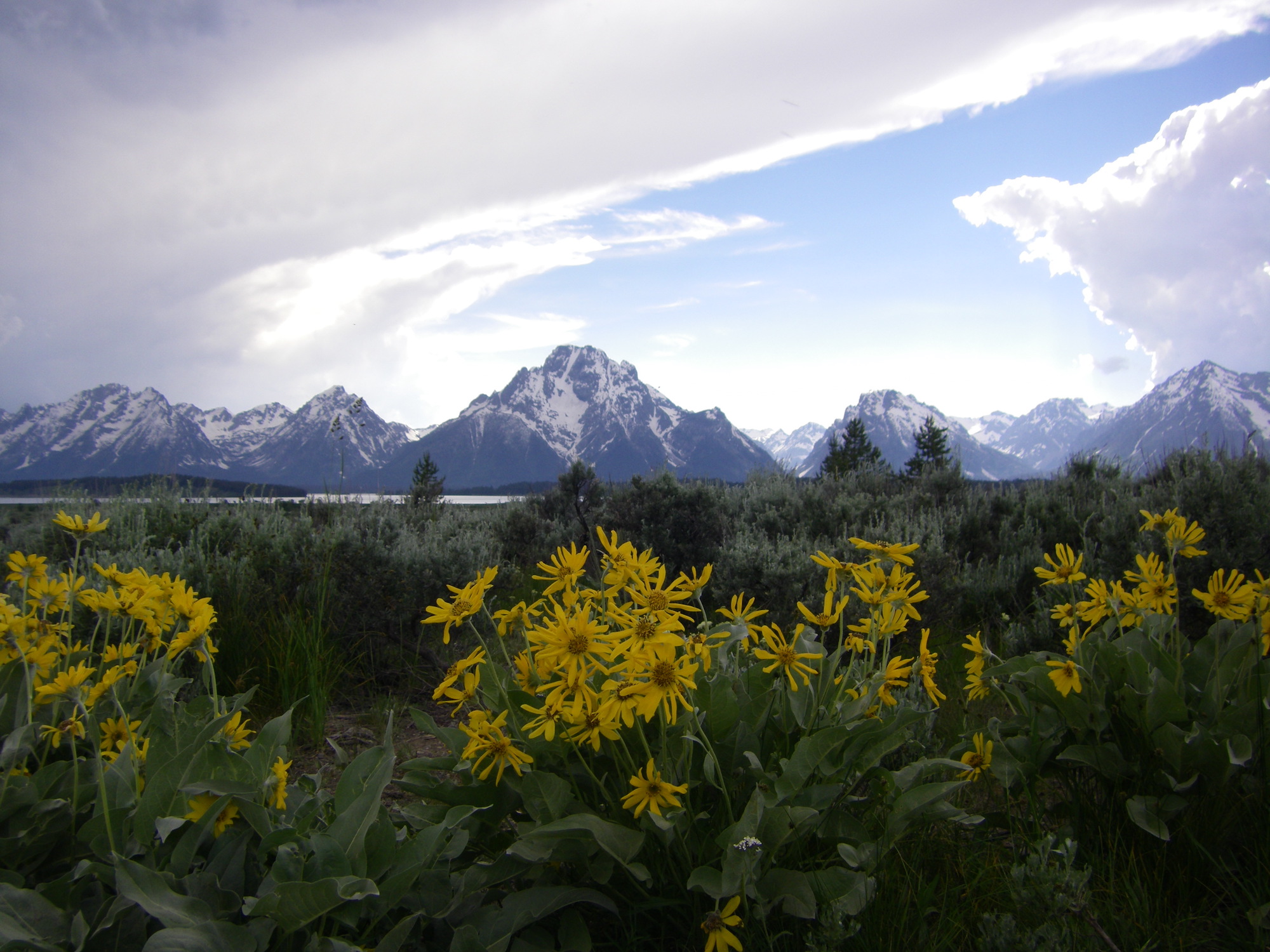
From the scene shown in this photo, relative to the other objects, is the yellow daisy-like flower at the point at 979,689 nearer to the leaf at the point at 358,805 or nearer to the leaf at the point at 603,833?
the leaf at the point at 603,833

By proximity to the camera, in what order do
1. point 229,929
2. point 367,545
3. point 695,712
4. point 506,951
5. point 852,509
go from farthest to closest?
point 852,509, point 367,545, point 695,712, point 506,951, point 229,929

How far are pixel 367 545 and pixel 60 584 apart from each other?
2978mm

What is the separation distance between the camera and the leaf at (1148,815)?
1666mm

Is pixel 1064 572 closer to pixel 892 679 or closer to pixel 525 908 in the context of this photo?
pixel 892 679

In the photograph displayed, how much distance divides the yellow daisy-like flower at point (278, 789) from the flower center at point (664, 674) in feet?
3.22

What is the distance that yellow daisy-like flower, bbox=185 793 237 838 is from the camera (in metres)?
1.42

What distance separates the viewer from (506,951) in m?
1.41

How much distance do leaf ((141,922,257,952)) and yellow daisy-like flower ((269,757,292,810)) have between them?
375 millimetres

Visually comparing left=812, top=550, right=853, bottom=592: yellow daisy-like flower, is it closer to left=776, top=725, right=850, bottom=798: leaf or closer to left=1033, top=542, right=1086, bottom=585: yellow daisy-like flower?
left=776, top=725, right=850, bottom=798: leaf

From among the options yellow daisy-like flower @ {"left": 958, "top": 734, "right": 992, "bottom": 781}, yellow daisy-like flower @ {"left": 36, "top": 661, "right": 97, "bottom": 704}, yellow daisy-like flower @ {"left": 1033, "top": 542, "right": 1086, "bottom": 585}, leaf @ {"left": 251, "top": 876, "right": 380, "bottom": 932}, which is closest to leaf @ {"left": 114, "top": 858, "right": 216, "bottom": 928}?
leaf @ {"left": 251, "top": 876, "right": 380, "bottom": 932}

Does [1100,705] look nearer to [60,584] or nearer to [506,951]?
[506,951]

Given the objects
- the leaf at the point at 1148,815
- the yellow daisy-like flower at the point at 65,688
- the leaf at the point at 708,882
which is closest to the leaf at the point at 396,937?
the leaf at the point at 708,882

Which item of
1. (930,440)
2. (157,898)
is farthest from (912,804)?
(930,440)

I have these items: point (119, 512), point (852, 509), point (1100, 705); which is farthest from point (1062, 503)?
point (119, 512)
